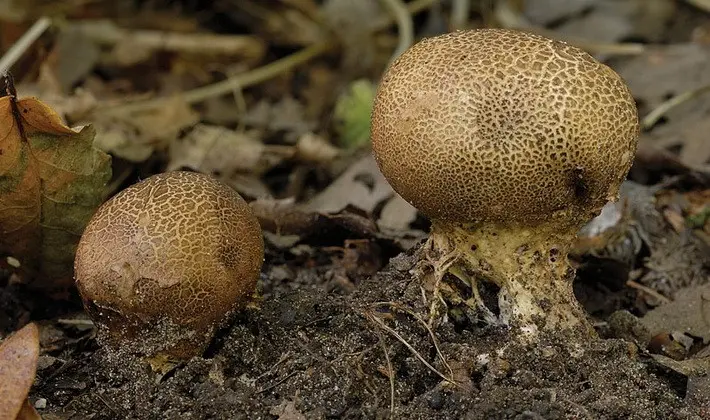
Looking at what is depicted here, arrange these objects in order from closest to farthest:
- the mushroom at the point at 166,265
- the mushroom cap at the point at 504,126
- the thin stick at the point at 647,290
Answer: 1. the mushroom cap at the point at 504,126
2. the mushroom at the point at 166,265
3. the thin stick at the point at 647,290

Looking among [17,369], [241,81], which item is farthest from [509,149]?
[241,81]

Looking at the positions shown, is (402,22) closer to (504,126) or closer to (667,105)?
(667,105)

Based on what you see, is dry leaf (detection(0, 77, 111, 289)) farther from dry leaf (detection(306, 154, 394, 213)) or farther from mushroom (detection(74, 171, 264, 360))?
dry leaf (detection(306, 154, 394, 213))

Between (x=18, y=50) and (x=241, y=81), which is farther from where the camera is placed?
(x=241, y=81)

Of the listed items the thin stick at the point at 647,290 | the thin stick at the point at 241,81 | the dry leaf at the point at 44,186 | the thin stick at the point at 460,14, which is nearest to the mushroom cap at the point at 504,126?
the thin stick at the point at 647,290

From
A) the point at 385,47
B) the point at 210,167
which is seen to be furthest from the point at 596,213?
the point at 385,47

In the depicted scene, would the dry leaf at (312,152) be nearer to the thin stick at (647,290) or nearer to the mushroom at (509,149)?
the thin stick at (647,290)

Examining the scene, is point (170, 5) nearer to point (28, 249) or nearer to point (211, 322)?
point (28, 249)
